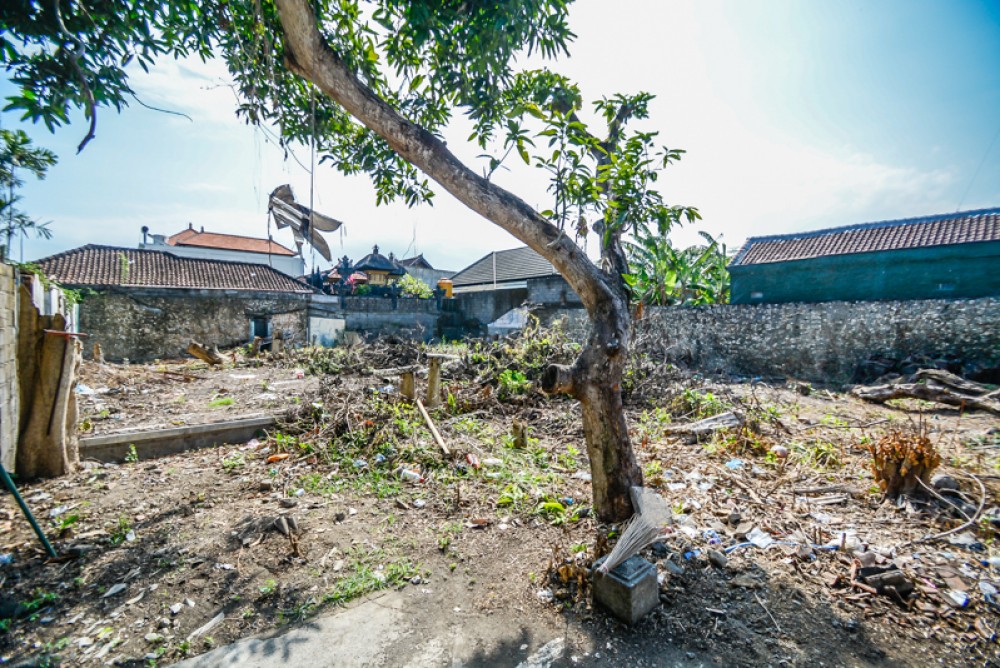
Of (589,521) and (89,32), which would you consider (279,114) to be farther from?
(589,521)

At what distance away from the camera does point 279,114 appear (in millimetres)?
4023

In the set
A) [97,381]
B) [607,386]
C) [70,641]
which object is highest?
[607,386]

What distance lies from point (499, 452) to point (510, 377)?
2317 mm

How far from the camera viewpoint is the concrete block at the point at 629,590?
2.07 metres

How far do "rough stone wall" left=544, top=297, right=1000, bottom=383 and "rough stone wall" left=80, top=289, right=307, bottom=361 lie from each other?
31.8 feet

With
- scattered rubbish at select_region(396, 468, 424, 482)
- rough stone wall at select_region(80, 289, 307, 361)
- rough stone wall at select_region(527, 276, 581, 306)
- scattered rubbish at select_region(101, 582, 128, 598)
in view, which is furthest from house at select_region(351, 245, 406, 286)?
scattered rubbish at select_region(101, 582, 128, 598)

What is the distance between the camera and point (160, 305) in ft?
39.4

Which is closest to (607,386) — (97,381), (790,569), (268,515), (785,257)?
(790,569)

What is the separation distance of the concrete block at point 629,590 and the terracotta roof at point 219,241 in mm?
36105

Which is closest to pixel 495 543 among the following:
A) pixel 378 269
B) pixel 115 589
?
pixel 115 589

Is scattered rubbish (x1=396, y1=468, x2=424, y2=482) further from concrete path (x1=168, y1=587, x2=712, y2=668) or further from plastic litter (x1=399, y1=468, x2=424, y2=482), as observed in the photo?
concrete path (x1=168, y1=587, x2=712, y2=668)

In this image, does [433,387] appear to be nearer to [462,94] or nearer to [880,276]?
[462,94]

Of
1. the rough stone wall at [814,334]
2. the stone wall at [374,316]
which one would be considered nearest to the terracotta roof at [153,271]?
the stone wall at [374,316]

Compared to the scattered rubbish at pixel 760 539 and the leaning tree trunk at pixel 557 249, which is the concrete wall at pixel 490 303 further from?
the scattered rubbish at pixel 760 539
